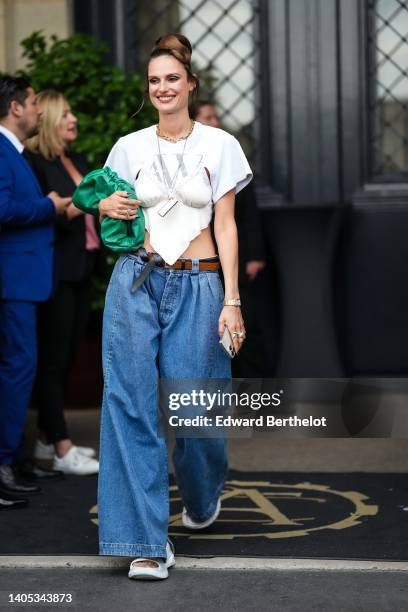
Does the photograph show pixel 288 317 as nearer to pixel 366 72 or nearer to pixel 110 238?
pixel 366 72

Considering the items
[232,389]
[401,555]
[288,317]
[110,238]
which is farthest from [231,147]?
[288,317]

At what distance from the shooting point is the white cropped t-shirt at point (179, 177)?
454 cm

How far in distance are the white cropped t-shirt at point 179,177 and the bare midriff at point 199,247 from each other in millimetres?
A: 31

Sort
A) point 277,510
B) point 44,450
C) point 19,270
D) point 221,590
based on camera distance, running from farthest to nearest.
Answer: point 44,450, point 19,270, point 277,510, point 221,590

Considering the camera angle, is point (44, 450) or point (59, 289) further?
point (44, 450)

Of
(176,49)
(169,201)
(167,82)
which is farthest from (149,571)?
(176,49)

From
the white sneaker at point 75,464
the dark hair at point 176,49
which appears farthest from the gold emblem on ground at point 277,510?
the dark hair at point 176,49

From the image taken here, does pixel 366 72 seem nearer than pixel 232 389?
No

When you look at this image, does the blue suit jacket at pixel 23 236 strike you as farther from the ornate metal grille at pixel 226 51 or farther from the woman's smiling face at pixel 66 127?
the ornate metal grille at pixel 226 51

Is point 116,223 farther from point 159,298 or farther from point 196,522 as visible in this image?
point 196,522

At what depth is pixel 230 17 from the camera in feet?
28.5

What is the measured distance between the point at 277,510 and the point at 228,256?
147 centimetres

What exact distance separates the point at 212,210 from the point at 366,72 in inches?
162

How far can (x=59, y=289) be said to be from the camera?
6.45m
